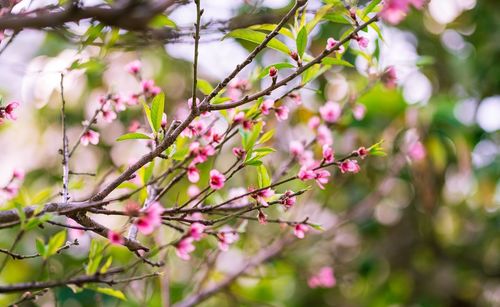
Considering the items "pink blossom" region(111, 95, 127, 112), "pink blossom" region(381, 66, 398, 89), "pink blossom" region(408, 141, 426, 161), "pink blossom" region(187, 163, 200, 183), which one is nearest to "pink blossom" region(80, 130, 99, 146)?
"pink blossom" region(111, 95, 127, 112)

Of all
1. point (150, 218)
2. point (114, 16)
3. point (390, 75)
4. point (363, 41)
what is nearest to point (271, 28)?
point (363, 41)

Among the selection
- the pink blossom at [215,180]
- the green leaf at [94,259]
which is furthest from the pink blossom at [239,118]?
the green leaf at [94,259]

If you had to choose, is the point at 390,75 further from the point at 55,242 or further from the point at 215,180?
the point at 55,242

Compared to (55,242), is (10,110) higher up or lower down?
higher up

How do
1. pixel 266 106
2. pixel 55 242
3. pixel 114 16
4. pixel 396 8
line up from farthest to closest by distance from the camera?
pixel 266 106, pixel 55 242, pixel 396 8, pixel 114 16

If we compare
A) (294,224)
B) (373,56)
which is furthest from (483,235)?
(294,224)

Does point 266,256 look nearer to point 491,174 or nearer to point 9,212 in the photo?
point 9,212

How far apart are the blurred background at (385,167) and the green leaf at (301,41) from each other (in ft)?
3.76

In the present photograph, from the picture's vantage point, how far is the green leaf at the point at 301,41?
3.03 ft

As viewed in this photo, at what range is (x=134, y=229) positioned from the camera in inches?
38.2

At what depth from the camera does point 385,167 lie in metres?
2.58

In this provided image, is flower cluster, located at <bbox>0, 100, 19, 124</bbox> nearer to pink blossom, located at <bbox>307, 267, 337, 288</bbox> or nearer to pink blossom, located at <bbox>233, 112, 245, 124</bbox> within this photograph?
pink blossom, located at <bbox>233, 112, 245, 124</bbox>

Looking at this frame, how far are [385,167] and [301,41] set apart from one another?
1.76 metres

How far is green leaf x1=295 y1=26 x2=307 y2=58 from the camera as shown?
0.92m
